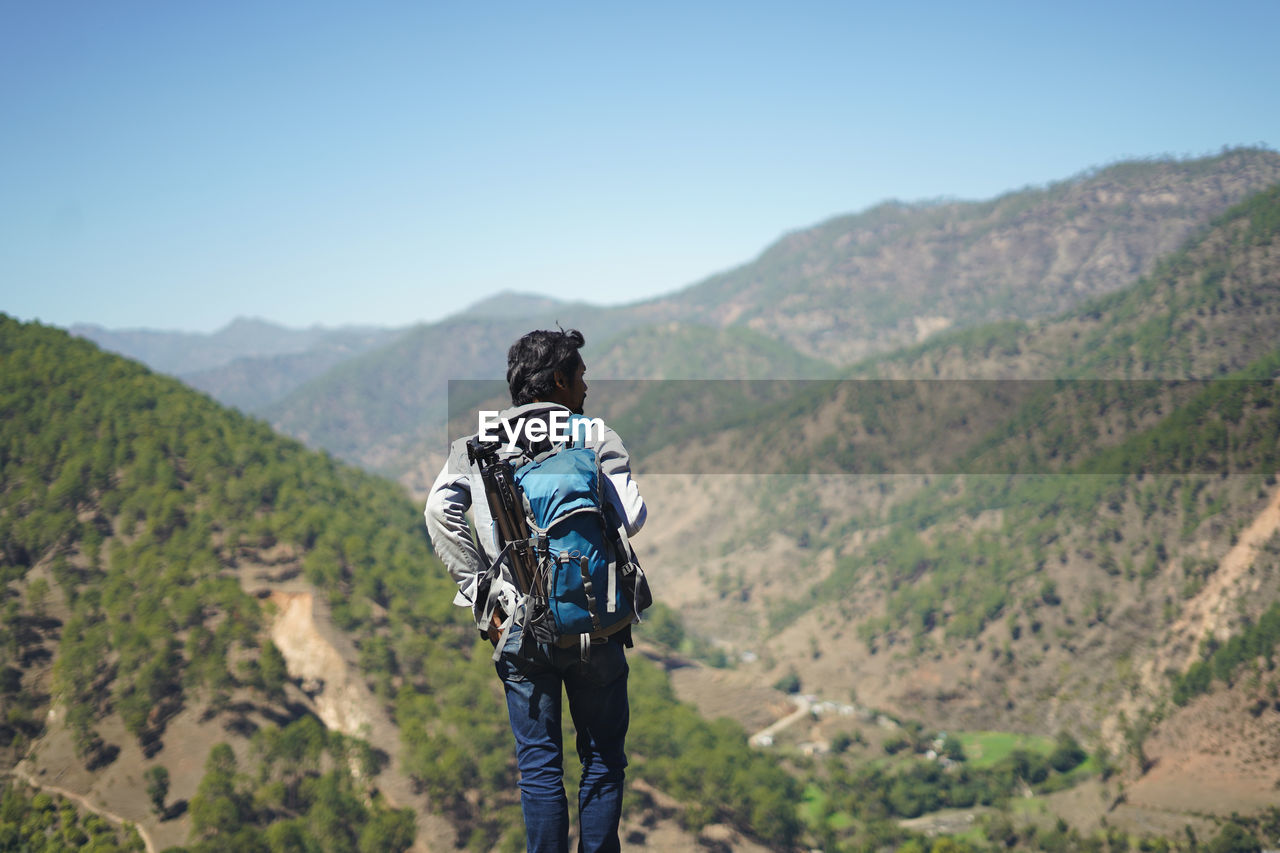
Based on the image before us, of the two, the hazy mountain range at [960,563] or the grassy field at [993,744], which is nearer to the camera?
the hazy mountain range at [960,563]

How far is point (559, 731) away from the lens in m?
4.22

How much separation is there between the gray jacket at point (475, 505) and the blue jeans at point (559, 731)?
34cm

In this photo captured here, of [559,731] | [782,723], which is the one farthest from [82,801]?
[782,723]

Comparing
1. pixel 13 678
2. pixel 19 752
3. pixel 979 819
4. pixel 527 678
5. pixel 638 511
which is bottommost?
pixel 979 819

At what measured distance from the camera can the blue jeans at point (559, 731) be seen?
13.5 ft

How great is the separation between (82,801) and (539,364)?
193 ft

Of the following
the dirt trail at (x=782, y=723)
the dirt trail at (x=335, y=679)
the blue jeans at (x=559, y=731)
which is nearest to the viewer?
the blue jeans at (x=559, y=731)

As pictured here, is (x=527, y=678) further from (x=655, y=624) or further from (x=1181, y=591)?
(x=655, y=624)

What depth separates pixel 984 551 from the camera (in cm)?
10081

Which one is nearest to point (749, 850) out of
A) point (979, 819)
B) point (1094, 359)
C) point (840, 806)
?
→ point (840, 806)

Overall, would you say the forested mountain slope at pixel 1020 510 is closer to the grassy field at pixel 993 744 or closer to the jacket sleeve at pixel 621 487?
the grassy field at pixel 993 744

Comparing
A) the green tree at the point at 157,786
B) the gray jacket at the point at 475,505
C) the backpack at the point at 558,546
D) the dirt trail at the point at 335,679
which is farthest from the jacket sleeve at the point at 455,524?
the green tree at the point at 157,786

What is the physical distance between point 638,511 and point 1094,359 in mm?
126614

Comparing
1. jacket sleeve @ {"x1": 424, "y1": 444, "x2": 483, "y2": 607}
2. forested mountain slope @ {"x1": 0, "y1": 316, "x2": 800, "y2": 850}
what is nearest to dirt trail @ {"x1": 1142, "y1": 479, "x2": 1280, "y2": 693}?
forested mountain slope @ {"x1": 0, "y1": 316, "x2": 800, "y2": 850}
